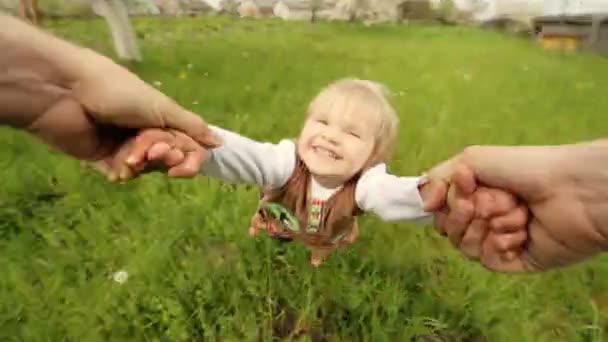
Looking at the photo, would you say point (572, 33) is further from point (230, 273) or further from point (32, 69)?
point (32, 69)

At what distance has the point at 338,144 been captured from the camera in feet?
1.98

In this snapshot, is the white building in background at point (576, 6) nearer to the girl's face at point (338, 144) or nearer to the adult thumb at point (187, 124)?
the girl's face at point (338, 144)

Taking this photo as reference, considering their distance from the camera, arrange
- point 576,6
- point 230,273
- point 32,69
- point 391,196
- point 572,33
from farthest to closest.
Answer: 1. point 572,33
2. point 576,6
3. point 230,273
4. point 391,196
5. point 32,69

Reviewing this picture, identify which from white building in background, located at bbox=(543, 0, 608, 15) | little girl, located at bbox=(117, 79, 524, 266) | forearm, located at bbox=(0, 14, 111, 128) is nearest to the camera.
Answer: forearm, located at bbox=(0, 14, 111, 128)

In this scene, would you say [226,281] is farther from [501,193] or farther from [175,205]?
[501,193]

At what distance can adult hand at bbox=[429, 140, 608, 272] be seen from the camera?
51cm

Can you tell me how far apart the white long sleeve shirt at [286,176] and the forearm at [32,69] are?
0.43ft

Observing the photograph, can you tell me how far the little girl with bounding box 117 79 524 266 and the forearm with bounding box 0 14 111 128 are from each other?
133 mm

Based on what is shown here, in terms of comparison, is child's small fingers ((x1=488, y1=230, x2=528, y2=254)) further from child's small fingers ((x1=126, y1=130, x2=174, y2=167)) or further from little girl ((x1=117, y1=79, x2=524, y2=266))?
child's small fingers ((x1=126, y1=130, x2=174, y2=167))

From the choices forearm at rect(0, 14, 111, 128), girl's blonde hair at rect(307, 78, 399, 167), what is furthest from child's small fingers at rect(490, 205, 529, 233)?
forearm at rect(0, 14, 111, 128)

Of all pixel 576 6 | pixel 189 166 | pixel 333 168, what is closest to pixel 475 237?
pixel 333 168

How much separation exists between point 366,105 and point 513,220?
0.18m

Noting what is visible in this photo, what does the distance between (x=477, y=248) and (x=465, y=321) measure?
193mm

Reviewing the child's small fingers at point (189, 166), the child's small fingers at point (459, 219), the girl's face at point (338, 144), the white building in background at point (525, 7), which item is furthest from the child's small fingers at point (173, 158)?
the white building in background at point (525, 7)
